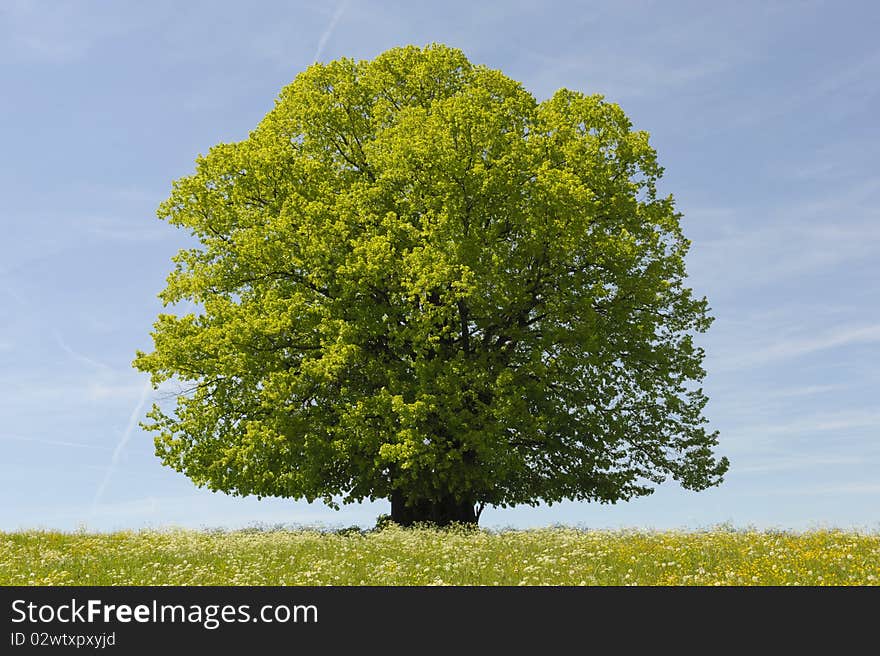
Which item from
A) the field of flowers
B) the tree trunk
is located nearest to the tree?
the tree trunk

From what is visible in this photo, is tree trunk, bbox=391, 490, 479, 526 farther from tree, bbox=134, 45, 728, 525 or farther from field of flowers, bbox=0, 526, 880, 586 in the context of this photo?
field of flowers, bbox=0, 526, 880, 586

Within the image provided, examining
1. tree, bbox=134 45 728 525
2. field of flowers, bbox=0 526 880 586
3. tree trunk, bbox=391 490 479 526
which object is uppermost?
tree, bbox=134 45 728 525

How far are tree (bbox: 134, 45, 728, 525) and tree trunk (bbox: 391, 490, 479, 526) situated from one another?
75 millimetres

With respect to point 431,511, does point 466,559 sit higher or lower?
lower

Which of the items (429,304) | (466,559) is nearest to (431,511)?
(429,304)

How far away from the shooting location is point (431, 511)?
2845 centimetres

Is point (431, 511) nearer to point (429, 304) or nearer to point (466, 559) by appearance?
point (429, 304)

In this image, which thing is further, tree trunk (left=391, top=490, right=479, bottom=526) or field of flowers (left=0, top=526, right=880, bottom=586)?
tree trunk (left=391, top=490, right=479, bottom=526)

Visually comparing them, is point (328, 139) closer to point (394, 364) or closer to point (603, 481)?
point (394, 364)

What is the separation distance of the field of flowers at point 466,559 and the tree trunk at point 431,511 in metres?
4.21

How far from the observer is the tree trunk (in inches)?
1117

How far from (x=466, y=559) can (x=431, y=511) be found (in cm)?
1094

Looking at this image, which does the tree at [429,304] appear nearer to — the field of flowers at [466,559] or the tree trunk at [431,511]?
the tree trunk at [431,511]
